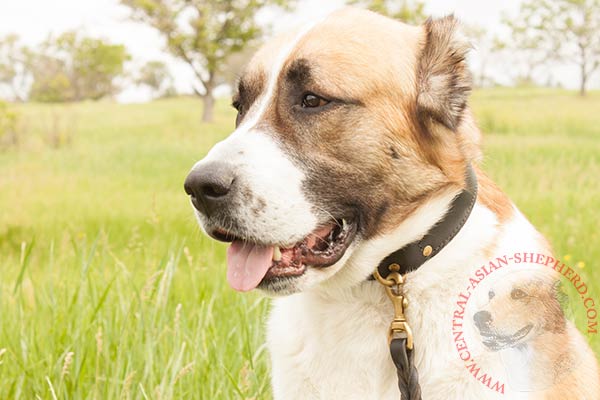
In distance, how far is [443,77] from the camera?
2.68m

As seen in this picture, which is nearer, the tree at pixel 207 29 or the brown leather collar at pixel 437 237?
the brown leather collar at pixel 437 237

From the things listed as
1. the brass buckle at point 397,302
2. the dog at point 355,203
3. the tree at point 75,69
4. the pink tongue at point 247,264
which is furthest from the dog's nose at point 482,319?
the tree at point 75,69

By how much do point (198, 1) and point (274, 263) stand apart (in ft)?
90.5

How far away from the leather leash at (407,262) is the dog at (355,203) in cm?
3

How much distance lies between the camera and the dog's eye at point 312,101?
2.59 m

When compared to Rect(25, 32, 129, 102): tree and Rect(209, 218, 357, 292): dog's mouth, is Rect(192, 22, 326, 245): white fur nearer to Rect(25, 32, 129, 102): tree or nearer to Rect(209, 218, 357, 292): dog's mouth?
Rect(209, 218, 357, 292): dog's mouth

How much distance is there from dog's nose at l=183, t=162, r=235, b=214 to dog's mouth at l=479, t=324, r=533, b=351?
102 centimetres

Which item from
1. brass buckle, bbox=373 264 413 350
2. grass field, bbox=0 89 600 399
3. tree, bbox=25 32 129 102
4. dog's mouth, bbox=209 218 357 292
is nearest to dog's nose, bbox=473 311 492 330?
brass buckle, bbox=373 264 413 350

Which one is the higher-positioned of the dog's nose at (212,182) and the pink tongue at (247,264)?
the dog's nose at (212,182)

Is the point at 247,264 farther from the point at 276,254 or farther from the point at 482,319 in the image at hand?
the point at 482,319

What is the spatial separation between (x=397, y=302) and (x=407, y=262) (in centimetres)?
16

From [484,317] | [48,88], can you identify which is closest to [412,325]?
[484,317]

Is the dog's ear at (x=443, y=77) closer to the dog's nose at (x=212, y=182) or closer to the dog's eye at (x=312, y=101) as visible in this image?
the dog's eye at (x=312, y=101)

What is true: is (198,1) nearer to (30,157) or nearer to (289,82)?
(30,157)
